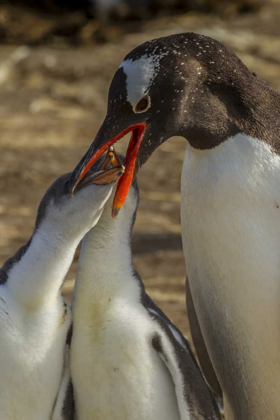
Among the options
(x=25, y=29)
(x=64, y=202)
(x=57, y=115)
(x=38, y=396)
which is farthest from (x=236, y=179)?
(x=25, y=29)

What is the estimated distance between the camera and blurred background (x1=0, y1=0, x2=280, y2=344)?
6.68 m

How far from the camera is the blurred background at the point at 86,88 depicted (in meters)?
6.68

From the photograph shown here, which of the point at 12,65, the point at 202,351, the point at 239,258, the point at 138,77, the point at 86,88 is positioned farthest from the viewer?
the point at 12,65

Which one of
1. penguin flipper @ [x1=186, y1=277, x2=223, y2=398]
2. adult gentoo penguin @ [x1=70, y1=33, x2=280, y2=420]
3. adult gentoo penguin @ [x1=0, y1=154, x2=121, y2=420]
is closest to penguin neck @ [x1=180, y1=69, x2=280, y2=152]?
adult gentoo penguin @ [x1=70, y1=33, x2=280, y2=420]

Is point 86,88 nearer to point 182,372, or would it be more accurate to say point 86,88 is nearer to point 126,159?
point 182,372

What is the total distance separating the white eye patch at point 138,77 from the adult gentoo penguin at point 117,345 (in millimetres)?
586

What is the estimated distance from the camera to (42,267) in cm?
355

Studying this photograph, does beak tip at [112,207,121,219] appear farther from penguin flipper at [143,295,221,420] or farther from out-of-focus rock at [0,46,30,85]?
out-of-focus rock at [0,46,30,85]

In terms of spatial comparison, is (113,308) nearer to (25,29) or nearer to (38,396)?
(38,396)

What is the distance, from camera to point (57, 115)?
909 cm

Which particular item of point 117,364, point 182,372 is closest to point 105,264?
point 117,364

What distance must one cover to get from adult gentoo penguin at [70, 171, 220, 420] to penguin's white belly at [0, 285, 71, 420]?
0.10m

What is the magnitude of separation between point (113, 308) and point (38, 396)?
1.37 feet

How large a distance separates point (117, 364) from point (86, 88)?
20.6 ft
